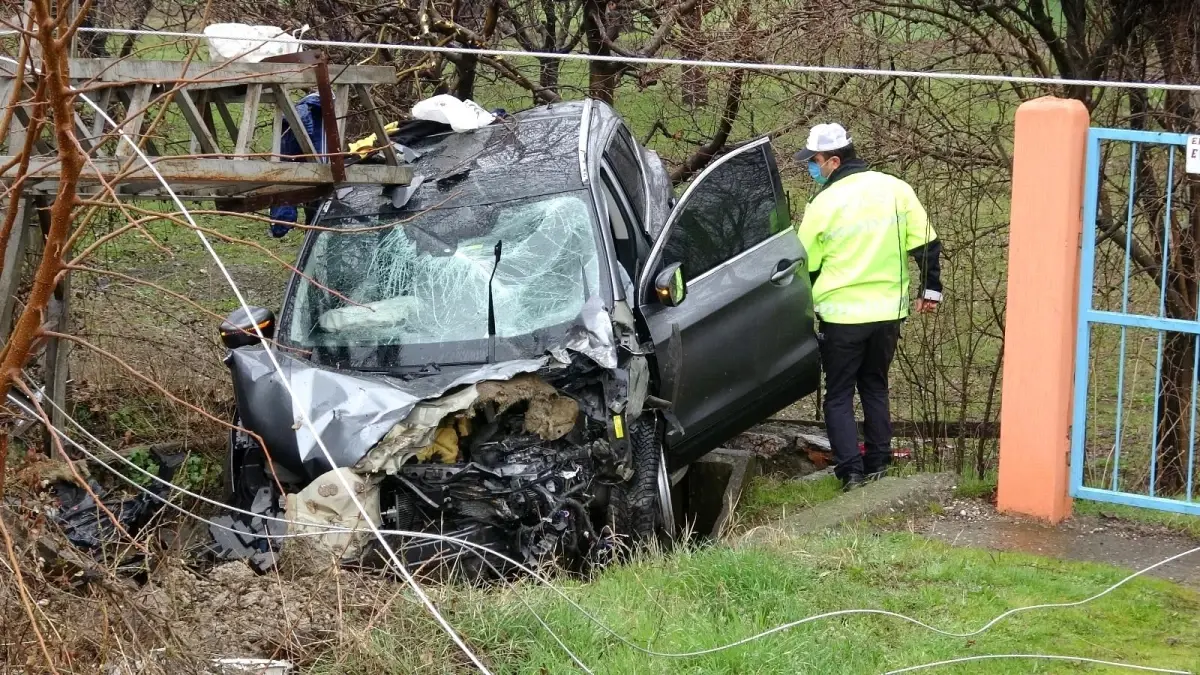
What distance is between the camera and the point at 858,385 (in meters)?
7.14

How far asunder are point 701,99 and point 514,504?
5.03 metres

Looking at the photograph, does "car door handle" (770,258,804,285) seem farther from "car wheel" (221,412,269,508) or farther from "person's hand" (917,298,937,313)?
"car wheel" (221,412,269,508)

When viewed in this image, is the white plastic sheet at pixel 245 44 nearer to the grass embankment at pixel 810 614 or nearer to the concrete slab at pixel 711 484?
the grass embankment at pixel 810 614

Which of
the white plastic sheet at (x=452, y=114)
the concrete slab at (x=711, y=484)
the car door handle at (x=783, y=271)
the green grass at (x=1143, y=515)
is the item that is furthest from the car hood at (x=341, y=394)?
the green grass at (x=1143, y=515)

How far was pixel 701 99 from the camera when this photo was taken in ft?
30.6

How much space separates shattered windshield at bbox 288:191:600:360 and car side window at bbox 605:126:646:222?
542 mm

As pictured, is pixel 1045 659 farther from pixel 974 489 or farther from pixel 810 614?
pixel 974 489

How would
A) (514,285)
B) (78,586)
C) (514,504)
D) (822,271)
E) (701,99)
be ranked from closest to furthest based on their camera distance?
(78,586) → (514,504) → (514,285) → (822,271) → (701,99)

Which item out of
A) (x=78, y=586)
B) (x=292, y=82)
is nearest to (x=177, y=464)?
(x=292, y=82)

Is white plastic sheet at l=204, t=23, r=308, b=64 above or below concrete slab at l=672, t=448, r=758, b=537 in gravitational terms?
above

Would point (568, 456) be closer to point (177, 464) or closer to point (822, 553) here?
point (822, 553)

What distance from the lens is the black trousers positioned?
6836mm

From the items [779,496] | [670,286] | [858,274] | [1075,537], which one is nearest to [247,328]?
[670,286]

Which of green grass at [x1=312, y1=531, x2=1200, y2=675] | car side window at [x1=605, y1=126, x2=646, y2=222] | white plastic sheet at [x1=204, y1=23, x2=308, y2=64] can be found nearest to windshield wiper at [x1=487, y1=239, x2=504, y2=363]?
car side window at [x1=605, y1=126, x2=646, y2=222]
